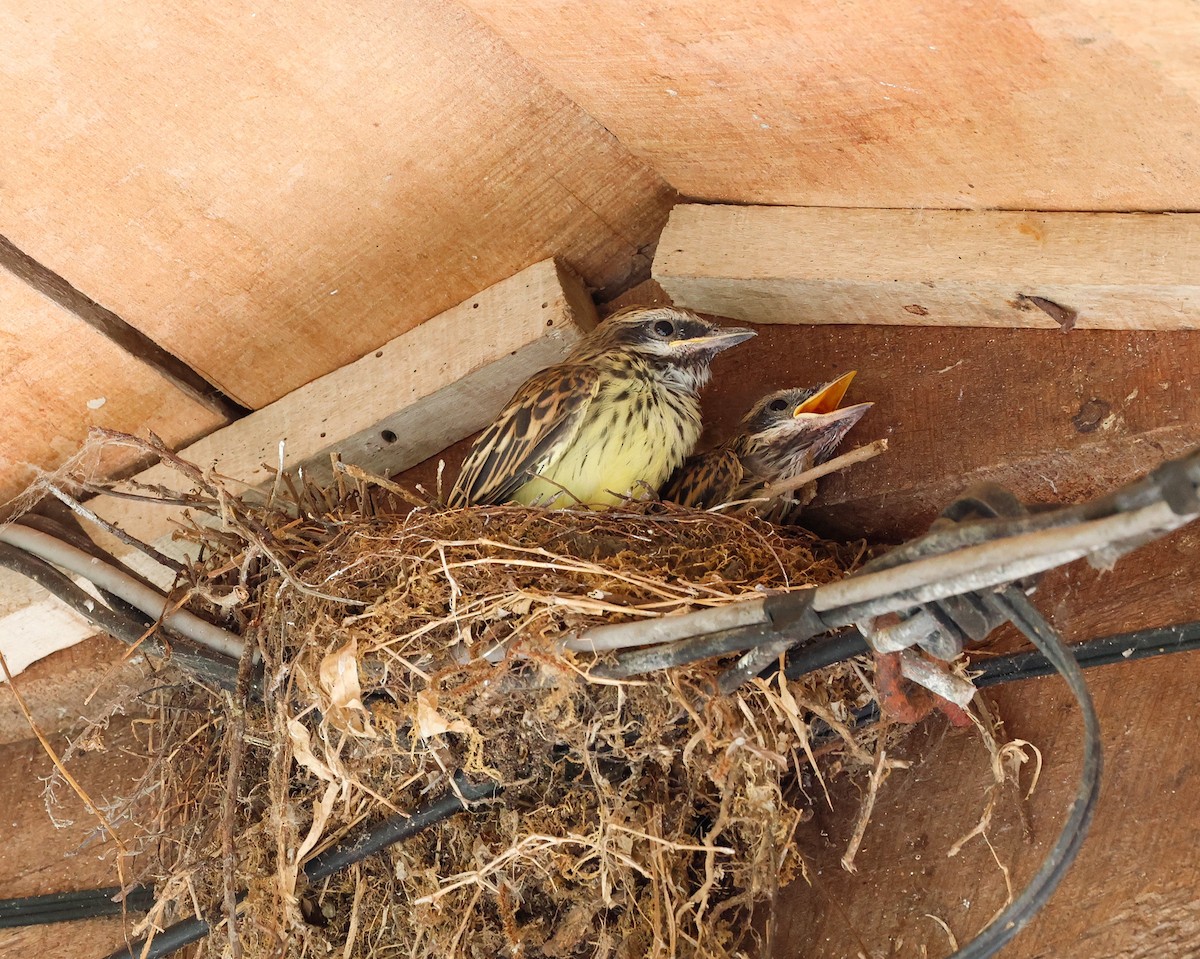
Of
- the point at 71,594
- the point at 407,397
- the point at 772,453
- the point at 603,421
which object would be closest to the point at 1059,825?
the point at 772,453

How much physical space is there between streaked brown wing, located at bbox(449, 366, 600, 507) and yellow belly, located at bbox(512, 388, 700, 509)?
4 cm

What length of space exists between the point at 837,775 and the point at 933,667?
2.58 feet

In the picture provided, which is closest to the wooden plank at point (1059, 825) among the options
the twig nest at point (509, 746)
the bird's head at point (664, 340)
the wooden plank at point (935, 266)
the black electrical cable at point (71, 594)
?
the twig nest at point (509, 746)

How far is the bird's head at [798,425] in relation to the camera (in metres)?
3.57

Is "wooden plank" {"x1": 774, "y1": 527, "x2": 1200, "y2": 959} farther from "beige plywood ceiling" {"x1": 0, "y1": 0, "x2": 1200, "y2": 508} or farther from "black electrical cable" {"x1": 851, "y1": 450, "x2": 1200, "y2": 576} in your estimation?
"black electrical cable" {"x1": 851, "y1": 450, "x2": 1200, "y2": 576}

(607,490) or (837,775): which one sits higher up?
(607,490)

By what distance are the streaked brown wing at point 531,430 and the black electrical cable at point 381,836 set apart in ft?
3.31

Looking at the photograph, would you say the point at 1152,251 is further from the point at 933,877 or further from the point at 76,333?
the point at 76,333

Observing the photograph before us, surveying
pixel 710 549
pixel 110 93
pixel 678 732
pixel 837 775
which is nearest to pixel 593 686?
pixel 678 732

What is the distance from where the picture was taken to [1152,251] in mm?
2697

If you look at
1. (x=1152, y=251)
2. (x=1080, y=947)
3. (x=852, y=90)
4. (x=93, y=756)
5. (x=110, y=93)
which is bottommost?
(x=1080, y=947)

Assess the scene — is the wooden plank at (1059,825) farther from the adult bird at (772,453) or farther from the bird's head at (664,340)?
the bird's head at (664,340)

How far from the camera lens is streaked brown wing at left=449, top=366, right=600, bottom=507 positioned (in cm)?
374

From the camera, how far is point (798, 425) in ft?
12.1
